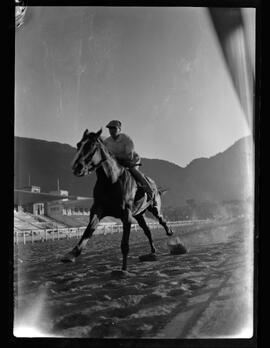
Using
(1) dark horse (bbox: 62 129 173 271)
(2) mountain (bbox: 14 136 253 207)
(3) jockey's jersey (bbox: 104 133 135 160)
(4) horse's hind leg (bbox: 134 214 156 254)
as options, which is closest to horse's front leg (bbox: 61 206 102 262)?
(1) dark horse (bbox: 62 129 173 271)

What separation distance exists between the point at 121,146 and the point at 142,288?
796 mm

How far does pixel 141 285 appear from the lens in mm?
2154

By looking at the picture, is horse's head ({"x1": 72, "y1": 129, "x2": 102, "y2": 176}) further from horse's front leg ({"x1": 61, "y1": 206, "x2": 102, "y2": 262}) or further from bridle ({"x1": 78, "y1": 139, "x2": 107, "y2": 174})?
horse's front leg ({"x1": 61, "y1": 206, "x2": 102, "y2": 262})

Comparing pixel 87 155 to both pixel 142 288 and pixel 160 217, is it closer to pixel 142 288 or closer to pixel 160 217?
pixel 160 217

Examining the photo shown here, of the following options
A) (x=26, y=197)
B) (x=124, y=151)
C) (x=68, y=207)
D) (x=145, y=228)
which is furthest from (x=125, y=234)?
(x=26, y=197)

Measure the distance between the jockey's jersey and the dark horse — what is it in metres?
0.03

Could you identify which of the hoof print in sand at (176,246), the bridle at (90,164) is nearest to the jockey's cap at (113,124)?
the bridle at (90,164)

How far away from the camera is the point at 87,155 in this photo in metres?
2.18

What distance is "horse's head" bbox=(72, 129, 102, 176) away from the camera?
2.17m

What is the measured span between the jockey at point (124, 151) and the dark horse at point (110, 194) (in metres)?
0.03

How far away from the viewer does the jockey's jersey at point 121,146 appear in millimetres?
2209
